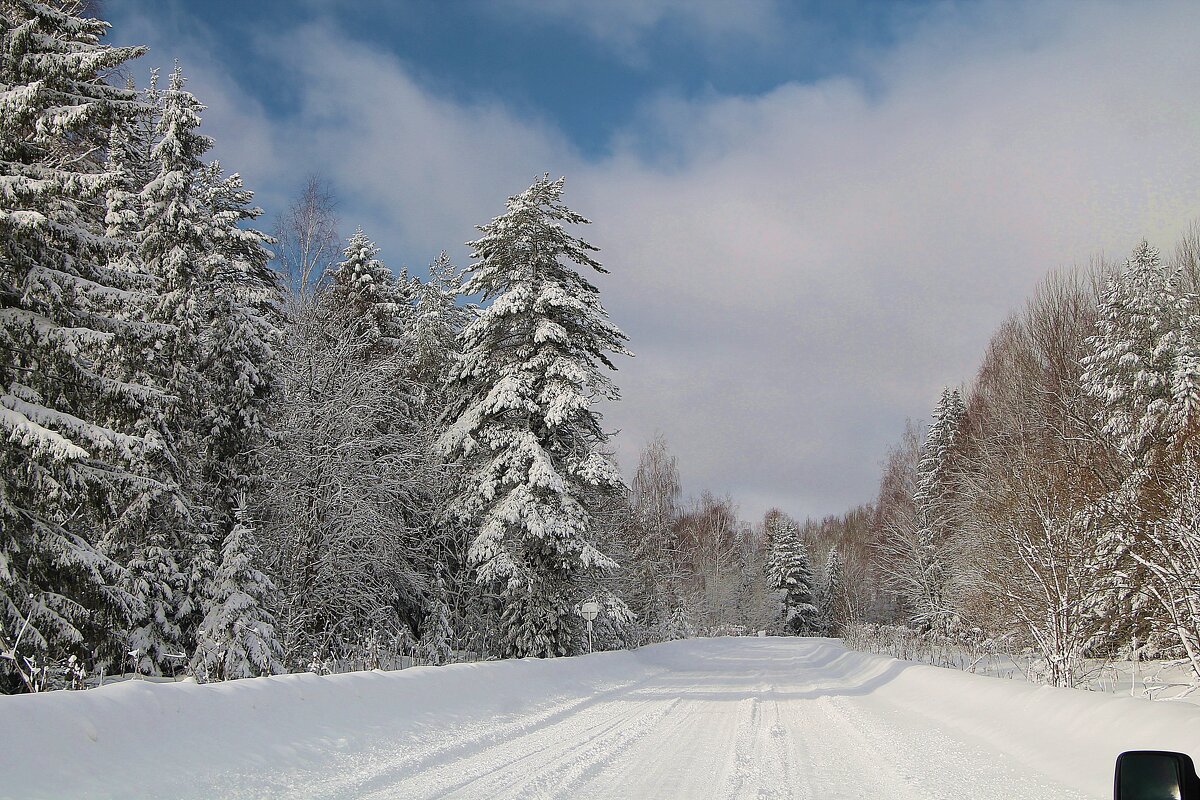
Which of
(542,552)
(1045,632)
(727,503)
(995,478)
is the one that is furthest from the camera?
(727,503)

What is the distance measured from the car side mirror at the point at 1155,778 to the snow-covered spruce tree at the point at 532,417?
18.4 meters

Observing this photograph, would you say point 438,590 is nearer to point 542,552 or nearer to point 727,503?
point 542,552

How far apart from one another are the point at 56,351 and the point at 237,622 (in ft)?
22.3

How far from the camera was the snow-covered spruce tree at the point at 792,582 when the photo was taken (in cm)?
6700

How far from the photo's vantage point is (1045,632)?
14.4 meters

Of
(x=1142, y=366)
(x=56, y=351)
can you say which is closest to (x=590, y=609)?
(x=56, y=351)

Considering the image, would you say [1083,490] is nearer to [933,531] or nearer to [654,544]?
[933,531]

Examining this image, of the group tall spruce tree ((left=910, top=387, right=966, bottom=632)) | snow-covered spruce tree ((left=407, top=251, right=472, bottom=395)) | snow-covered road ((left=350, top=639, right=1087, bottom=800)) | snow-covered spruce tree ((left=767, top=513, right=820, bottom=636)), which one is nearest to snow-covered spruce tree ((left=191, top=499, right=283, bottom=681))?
snow-covered road ((left=350, top=639, right=1087, bottom=800))

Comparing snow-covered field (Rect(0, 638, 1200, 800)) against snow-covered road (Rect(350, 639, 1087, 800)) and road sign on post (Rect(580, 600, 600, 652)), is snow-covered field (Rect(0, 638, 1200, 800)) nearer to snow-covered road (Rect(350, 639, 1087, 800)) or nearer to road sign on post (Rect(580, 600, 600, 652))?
snow-covered road (Rect(350, 639, 1087, 800))

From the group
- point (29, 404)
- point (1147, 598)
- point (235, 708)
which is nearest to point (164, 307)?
point (29, 404)

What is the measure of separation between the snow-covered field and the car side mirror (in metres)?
5.28

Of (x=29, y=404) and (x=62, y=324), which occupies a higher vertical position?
(x=62, y=324)

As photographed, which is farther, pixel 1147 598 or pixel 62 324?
pixel 1147 598

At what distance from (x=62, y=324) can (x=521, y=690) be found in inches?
370
